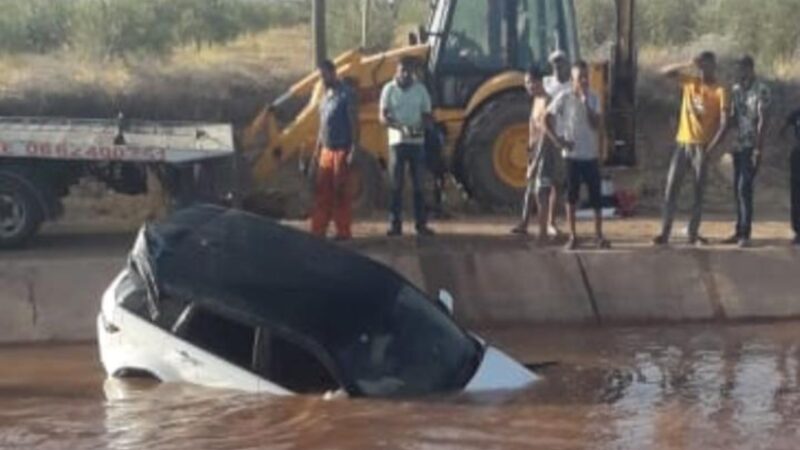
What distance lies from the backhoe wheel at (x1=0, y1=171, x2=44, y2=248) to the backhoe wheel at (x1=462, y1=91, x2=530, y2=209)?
16.9ft

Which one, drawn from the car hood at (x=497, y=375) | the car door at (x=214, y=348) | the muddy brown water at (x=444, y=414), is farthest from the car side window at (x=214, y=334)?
the car hood at (x=497, y=375)

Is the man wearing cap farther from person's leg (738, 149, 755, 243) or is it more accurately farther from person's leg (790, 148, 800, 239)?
person's leg (790, 148, 800, 239)

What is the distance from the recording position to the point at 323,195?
18.0 m

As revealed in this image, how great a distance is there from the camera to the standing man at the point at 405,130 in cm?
1816

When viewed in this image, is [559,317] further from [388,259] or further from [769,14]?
[769,14]

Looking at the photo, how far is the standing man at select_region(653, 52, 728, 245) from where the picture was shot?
57.5 feet

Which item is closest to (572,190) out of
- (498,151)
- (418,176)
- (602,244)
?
(602,244)

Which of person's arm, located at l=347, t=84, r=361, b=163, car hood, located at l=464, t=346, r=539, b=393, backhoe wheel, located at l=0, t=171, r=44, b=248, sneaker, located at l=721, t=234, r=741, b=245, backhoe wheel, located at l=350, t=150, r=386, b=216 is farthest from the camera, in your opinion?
backhoe wheel, located at l=350, t=150, r=386, b=216

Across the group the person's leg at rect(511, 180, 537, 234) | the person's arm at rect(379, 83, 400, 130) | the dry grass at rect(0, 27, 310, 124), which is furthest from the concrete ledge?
the dry grass at rect(0, 27, 310, 124)

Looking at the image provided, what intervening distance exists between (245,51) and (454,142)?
17042 mm

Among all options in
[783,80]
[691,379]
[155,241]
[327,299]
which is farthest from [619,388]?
[783,80]

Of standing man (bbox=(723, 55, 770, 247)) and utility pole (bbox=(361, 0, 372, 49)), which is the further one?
utility pole (bbox=(361, 0, 372, 49))

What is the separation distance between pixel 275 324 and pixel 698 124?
6.77 m

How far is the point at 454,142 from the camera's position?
21.0m
